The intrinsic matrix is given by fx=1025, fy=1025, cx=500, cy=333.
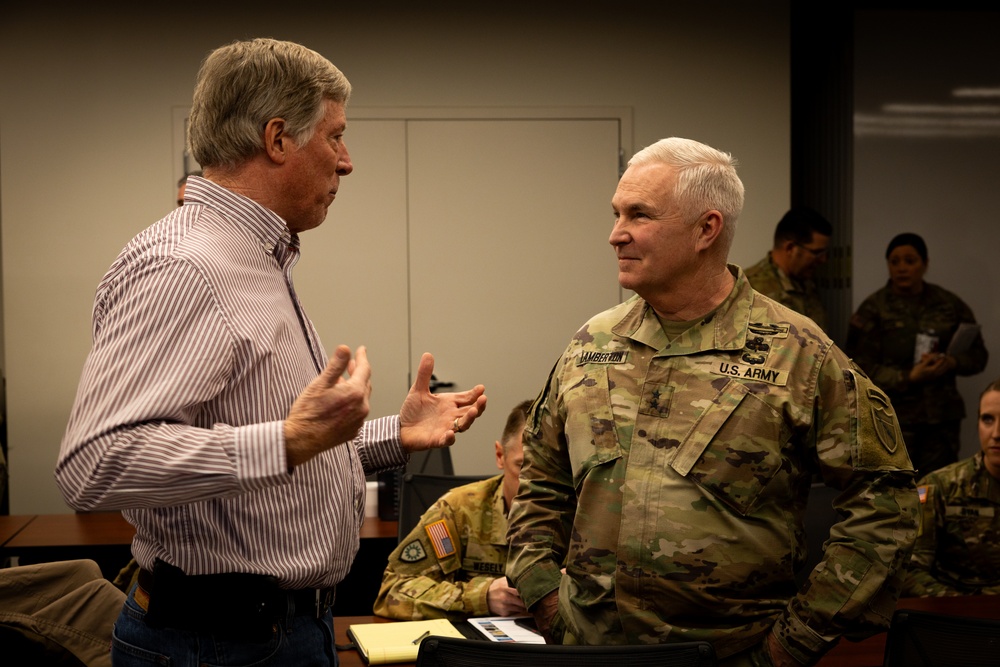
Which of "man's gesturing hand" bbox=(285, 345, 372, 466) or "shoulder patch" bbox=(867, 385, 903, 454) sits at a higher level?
"man's gesturing hand" bbox=(285, 345, 372, 466)

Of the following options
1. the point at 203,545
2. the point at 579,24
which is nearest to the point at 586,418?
the point at 203,545

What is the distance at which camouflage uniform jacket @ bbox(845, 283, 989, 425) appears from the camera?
572cm

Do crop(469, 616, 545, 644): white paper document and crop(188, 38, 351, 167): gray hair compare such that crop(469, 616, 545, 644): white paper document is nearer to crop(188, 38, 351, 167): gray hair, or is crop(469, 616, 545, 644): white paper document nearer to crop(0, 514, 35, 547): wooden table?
crop(188, 38, 351, 167): gray hair

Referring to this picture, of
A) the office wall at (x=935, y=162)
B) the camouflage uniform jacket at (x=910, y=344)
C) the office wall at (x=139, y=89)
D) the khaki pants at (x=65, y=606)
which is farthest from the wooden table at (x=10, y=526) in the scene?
the office wall at (x=935, y=162)

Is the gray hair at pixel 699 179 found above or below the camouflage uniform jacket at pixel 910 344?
above

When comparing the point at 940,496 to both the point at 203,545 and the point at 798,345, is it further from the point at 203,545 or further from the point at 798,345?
the point at 203,545

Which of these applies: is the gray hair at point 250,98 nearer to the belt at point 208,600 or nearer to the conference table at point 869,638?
the belt at point 208,600

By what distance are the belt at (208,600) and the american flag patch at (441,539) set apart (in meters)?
1.43

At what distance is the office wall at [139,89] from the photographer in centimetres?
531

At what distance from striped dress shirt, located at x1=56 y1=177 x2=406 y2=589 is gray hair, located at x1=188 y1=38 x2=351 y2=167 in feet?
0.23

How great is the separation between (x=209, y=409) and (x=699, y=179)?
3.76ft

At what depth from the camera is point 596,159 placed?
5719mm

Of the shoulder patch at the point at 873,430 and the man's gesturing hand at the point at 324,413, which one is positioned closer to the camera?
Answer: the man's gesturing hand at the point at 324,413

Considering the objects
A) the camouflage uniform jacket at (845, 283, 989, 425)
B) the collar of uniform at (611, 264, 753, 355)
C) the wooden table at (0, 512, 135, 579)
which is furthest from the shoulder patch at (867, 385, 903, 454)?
the camouflage uniform jacket at (845, 283, 989, 425)
